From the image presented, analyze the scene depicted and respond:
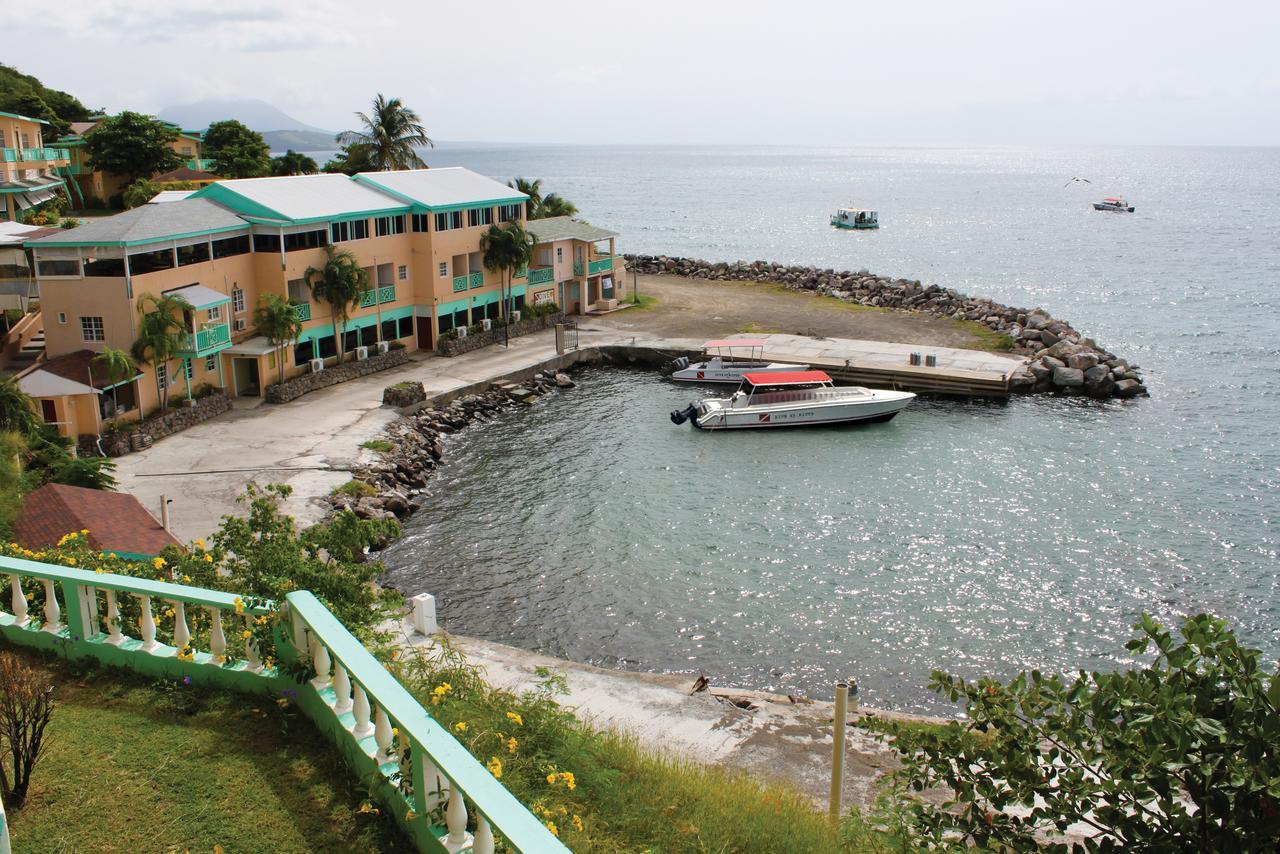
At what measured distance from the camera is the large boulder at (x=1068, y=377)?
52.8 metres

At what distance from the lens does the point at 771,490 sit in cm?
3962

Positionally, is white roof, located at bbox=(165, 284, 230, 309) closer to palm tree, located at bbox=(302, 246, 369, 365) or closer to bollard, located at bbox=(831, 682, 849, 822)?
palm tree, located at bbox=(302, 246, 369, 365)

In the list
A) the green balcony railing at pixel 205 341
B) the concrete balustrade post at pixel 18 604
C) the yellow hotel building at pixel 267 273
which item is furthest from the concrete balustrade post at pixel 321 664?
the green balcony railing at pixel 205 341

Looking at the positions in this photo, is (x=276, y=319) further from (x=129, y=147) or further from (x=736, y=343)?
(x=129, y=147)

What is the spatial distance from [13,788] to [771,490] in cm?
3282

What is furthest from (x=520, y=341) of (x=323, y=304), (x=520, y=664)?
(x=520, y=664)

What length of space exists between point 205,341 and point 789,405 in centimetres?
2515

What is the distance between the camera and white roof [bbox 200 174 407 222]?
4591 cm

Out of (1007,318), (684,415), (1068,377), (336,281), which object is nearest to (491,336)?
(336,281)

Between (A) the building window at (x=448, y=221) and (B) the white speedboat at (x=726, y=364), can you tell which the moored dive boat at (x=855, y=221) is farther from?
(A) the building window at (x=448, y=221)

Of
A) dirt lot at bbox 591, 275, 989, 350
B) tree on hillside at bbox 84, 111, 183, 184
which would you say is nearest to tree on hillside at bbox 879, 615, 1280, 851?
dirt lot at bbox 591, 275, 989, 350

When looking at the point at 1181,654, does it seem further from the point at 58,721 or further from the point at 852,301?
the point at 852,301

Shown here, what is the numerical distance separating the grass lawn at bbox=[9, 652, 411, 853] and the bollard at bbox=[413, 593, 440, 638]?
39.6 feet

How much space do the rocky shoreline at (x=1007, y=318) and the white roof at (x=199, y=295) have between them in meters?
37.9
